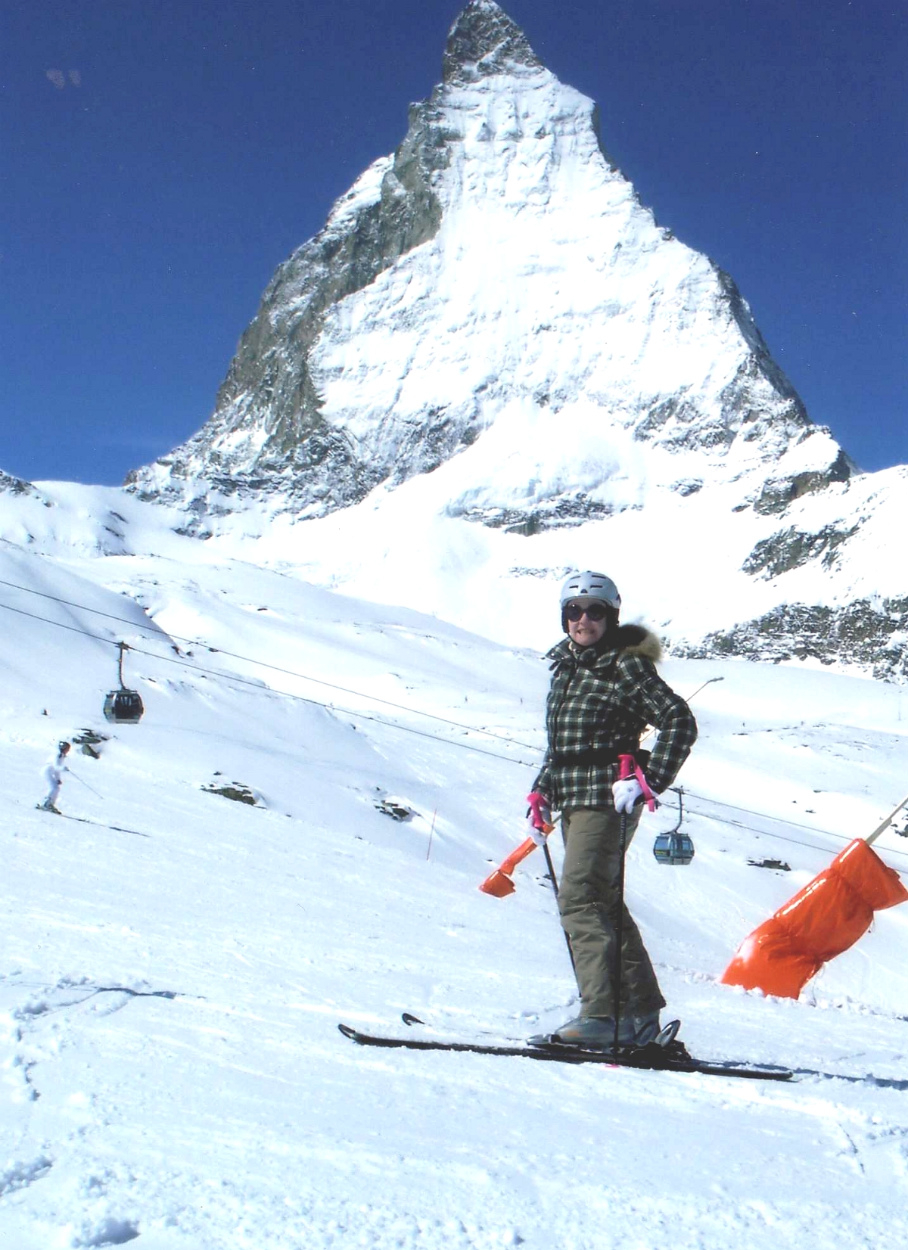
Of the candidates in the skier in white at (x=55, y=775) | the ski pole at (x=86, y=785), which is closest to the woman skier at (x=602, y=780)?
the skier in white at (x=55, y=775)

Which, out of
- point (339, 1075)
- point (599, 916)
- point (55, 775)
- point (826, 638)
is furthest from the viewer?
point (826, 638)

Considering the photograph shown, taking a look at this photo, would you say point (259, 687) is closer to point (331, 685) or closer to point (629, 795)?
point (331, 685)

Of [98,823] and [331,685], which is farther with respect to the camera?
[331,685]

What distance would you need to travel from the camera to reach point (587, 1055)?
3791 mm

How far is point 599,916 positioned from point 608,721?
0.82 m

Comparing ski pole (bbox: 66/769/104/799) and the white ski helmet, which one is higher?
the white ski helmet

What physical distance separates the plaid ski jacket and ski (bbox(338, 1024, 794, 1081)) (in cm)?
98

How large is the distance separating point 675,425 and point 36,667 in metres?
178

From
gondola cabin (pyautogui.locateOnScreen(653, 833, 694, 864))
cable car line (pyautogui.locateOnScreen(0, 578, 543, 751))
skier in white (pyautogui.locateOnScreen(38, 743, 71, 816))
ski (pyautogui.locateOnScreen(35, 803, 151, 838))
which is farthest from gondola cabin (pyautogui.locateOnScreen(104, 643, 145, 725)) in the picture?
cable car line (pyautogui.locateOnScreen(0, 578, 543, 751))

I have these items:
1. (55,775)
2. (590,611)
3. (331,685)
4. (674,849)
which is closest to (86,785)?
(55,775)

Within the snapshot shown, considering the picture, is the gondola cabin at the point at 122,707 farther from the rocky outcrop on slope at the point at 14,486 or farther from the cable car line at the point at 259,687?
the rocky outcrop on slope at the point at 14,486

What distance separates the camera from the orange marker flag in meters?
6.41

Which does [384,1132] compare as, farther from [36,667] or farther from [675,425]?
[675,425]

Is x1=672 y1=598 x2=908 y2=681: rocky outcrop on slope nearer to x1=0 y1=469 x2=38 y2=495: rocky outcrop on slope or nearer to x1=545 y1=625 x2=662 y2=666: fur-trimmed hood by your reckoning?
x1=0 y1=469 x2=38 y2=495: rocky outcrop on slope
